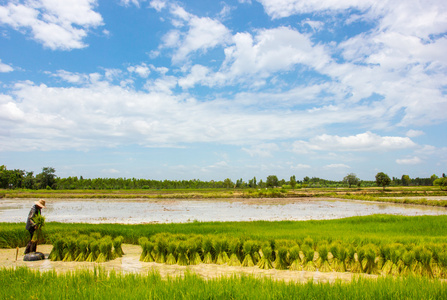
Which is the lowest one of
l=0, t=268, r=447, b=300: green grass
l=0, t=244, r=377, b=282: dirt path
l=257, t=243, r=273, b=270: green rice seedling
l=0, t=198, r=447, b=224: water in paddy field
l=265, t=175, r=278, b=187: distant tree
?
l=0, t=198, r=447, b=224: water in paddy field

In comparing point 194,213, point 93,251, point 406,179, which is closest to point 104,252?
point 93,251

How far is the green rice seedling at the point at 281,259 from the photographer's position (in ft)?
26.9

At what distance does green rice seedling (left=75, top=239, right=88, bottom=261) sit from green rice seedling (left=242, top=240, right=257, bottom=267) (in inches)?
204

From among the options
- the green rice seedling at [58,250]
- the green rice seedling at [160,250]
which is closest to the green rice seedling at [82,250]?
the green rice seedling at [58,250]

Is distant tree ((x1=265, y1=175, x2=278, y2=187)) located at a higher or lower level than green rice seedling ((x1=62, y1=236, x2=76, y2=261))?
higher

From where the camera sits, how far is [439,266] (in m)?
7.34

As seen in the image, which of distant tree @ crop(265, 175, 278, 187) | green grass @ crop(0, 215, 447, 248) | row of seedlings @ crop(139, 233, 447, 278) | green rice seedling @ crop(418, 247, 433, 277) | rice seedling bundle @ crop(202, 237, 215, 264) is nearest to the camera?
green rice seedling @ crop(418, 247, 433, 277)

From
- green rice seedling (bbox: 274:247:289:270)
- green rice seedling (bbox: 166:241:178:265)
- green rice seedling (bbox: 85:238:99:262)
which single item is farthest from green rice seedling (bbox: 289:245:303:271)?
green rice seedling (bbox: 85:238:99:262)

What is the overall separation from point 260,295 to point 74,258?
750cm

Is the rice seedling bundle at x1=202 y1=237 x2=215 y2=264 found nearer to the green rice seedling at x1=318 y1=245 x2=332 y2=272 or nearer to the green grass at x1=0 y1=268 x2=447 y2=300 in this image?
the green rice seedling at x1=318 y1=245 x2=332 y2=272

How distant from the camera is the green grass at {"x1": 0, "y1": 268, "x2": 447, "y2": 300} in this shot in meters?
4.48

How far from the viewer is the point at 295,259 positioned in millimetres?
8219

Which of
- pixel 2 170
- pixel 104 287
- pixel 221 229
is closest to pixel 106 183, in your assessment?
pixel 2 170

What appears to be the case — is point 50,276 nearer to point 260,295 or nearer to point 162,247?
point 162,247
